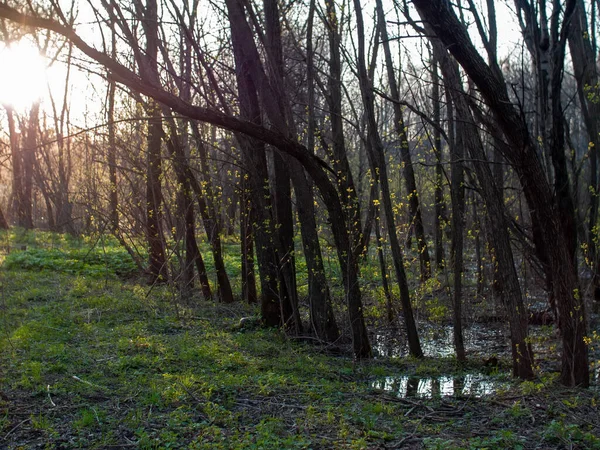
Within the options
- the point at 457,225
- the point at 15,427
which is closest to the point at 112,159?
the point at 457,225

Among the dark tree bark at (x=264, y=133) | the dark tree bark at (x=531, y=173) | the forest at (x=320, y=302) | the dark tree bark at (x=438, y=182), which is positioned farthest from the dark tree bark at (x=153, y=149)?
the dark tree bark at (x=531, y=173)

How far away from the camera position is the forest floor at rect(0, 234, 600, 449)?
4.46 m

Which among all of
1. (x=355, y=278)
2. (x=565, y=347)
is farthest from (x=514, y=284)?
(x=355, y=278)

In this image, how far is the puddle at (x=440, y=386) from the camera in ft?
21.2

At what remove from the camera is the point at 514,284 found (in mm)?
6785

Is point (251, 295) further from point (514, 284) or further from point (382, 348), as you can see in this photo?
point (514, 284)

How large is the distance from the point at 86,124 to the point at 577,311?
37.0 ft

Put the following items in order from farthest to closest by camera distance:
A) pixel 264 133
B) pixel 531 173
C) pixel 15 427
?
pixel 264 133 < pixel 531 173 < pixel 15 427

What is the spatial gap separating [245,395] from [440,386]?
8.58 feet

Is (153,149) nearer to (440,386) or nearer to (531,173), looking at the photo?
(440,386)

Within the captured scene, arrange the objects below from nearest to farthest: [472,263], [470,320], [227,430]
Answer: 1. [227,430]
2. [470,320]
3. [472,263]

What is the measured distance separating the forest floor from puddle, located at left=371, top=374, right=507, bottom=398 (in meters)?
0.02

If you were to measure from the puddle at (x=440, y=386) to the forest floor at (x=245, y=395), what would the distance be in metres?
0.02

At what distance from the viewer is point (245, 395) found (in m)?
5.58
